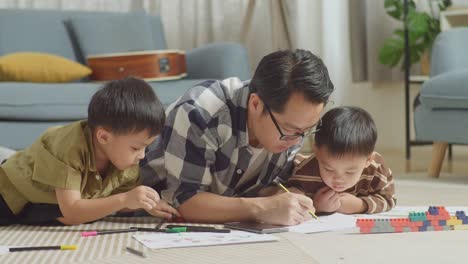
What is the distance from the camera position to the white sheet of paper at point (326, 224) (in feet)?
5.89

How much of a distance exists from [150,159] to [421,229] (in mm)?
671

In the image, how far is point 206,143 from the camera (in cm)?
186

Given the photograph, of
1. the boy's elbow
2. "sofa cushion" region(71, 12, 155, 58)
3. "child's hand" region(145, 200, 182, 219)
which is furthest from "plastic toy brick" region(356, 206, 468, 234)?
"sofa cushion" region(71, 12, 155, 58)

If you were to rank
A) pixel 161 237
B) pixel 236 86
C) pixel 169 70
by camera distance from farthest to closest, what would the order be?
pixel 169 70 < pixel 236 86 < pixel 161 237

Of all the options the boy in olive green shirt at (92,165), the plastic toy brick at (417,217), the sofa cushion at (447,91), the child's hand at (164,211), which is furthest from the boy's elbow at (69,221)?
the sofa cushion at (447,91)

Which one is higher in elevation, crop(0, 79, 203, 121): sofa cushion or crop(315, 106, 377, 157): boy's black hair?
crop(315, 106, 377, 157): boy's black hair

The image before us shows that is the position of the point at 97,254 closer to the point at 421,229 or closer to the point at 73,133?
the point at 73,133

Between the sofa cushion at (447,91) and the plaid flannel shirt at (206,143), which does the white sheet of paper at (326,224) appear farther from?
the sofa cushion at (447,91)

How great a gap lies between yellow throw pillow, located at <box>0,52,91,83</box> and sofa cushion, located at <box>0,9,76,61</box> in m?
0.20

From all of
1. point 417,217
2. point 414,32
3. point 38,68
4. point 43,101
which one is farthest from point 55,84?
point 414,32

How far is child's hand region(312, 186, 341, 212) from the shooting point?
1968 millimetres

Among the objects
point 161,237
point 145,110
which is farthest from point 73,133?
point 161,237

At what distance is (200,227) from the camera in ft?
5.93

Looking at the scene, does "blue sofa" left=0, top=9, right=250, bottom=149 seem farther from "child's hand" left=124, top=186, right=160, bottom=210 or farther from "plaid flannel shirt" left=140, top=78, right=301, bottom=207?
"child's hand" left=124, top=186, right=160, bottom=210
